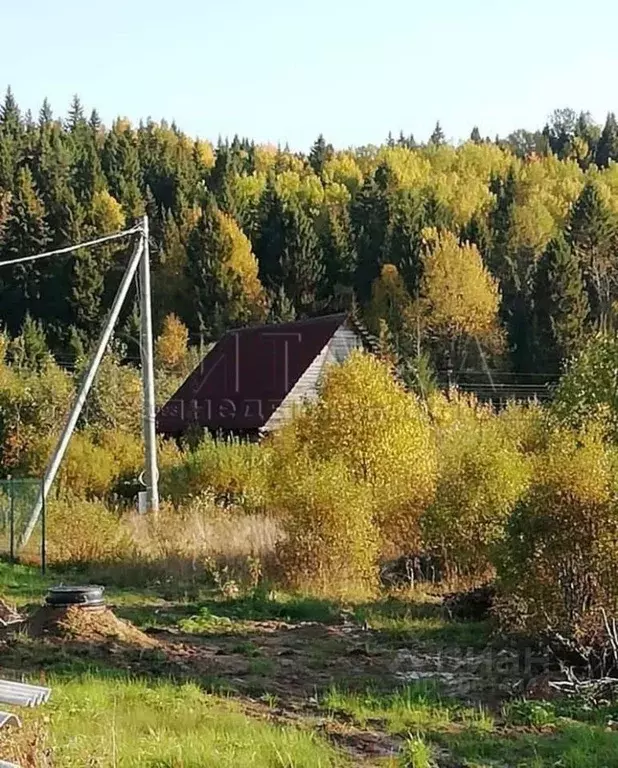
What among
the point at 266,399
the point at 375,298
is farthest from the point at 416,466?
the point at 375,298

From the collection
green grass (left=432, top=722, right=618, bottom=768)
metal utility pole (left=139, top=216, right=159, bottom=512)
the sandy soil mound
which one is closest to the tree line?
metal utility pole (left=139, top=216, right=159, bottom=512)

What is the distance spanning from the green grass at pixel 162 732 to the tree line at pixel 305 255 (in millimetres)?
39281

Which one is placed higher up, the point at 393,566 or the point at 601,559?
the point at 601,559

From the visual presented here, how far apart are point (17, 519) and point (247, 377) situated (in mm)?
14955

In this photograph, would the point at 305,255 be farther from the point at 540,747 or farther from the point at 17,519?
the point at 540,747

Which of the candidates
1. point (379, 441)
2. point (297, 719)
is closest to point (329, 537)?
point (379, 441)

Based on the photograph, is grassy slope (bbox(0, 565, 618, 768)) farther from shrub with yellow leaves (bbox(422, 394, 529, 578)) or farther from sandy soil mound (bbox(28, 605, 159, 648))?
shrub with yellow leaves (bbox(422, 394, 529, 578))

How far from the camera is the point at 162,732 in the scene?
20.9 feet

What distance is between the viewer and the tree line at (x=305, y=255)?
52.3m

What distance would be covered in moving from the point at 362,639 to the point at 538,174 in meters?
70.9

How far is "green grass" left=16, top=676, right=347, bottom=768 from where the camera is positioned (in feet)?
18.6

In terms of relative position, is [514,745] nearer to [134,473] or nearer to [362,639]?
[362,639]

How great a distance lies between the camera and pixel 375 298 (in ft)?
188

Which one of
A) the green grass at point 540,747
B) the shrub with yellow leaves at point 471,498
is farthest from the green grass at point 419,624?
the green grass at point 540,747
